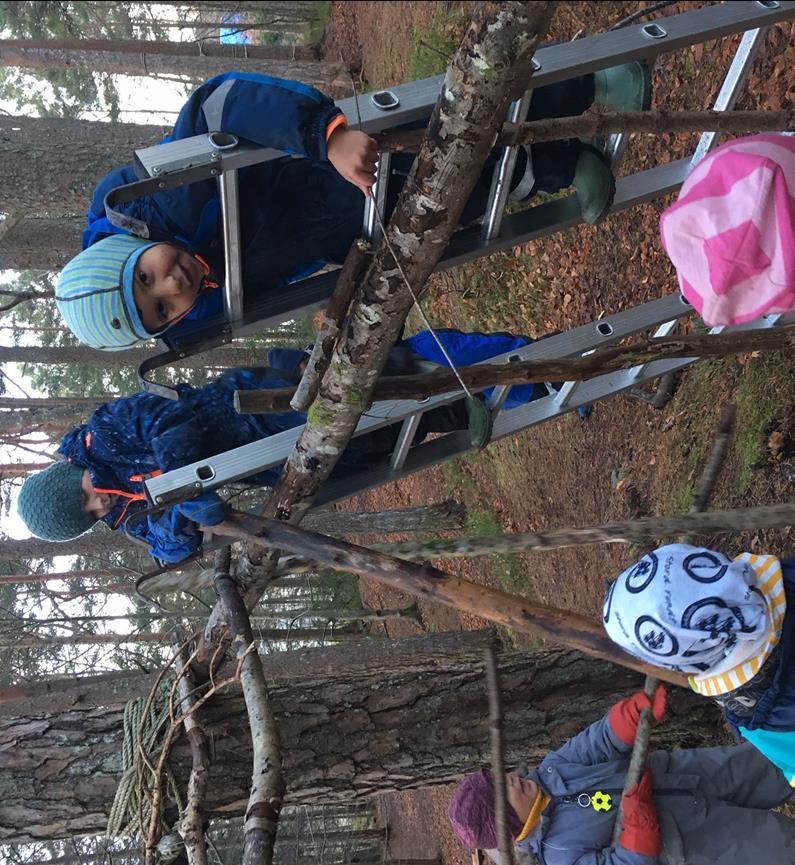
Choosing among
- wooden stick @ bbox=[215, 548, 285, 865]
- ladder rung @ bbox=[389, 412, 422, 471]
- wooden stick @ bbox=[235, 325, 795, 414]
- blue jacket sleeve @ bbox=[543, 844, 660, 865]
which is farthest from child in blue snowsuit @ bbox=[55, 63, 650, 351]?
blue jacket sleeve @ bbox=[543, 844, 660, 865]

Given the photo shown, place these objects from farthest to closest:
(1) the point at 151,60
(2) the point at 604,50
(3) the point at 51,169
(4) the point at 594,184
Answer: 1. (1) the point at 151,60
2. (3) the point at 51,169
3. (4) the point at 594,184
4. (2) the point at 604,50

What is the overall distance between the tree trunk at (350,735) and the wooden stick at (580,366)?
1.62m

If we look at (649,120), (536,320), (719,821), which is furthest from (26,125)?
(719,821)

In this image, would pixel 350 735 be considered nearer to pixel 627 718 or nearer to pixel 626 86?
pixel 627 718

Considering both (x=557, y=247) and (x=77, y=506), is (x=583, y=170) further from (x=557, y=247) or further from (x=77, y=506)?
(x=557, y=247)

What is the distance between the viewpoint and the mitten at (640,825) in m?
2.72

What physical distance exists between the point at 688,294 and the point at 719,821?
2069mm

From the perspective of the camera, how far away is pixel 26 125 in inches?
234

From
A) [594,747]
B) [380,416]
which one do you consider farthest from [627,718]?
[380,416]

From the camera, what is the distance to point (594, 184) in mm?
2398

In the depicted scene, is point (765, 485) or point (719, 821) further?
point (765, 485)

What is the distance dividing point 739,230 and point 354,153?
0.89 metres

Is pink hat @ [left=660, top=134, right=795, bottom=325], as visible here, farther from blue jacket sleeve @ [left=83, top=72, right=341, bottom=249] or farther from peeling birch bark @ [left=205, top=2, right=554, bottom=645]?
blue jacket sleeve @ [left=83, top=72, right=341, bottom=249]

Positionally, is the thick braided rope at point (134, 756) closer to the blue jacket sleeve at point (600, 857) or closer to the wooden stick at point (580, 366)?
the blue jacket sleeve at point (600, 857)
